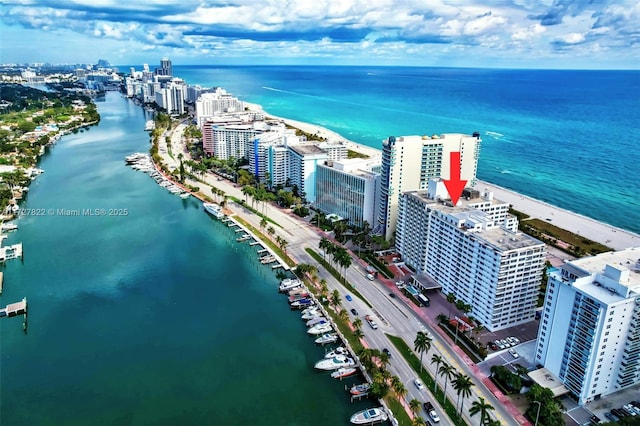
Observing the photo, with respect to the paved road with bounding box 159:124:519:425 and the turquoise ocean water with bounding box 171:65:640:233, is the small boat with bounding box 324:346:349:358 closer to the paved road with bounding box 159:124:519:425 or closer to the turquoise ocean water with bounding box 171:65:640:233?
the paved road with bounding box 159:124:519:425

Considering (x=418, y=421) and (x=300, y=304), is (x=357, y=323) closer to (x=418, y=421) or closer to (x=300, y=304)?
(x=300, y=304)

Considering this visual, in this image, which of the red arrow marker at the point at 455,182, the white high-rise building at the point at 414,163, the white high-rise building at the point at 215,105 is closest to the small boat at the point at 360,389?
the red arrow marker at the point at 455,182

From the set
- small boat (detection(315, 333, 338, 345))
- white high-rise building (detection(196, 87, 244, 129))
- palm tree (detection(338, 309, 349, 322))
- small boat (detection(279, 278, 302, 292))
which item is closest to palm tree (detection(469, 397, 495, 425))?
small boat (detection(315, 333, 338, 345))

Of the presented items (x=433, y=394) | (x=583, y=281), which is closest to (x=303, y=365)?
(x=433, y=394)

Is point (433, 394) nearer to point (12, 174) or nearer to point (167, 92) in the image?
point (12, 174)

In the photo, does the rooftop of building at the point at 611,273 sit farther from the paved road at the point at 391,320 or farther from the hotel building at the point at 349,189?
the hotel building at the point at 349,189
